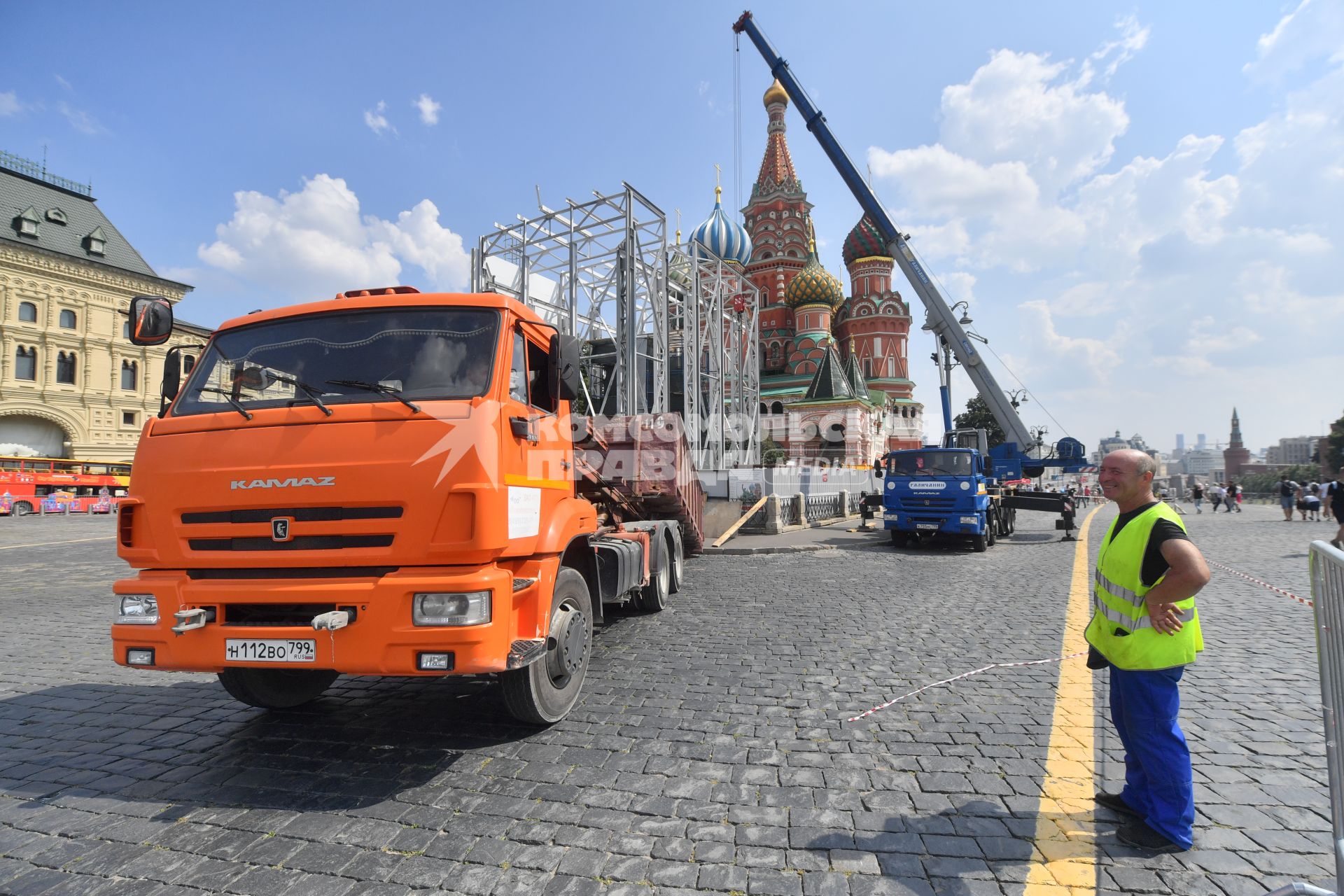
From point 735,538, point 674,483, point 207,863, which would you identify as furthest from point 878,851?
point 735,538

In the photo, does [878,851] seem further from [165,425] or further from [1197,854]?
[165,425]

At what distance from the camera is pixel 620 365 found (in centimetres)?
1903

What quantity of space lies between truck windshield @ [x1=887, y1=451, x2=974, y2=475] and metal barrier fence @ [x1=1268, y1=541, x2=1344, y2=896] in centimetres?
1182

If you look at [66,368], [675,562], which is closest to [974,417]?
[675,562]

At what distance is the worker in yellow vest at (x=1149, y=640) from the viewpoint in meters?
2.54

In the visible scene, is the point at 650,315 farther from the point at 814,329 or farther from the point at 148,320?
the point at 814,329

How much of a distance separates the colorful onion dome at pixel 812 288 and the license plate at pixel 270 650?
2140 inches

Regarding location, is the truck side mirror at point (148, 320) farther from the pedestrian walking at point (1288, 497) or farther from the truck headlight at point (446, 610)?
the pedestrian walking at point (1288, 497)

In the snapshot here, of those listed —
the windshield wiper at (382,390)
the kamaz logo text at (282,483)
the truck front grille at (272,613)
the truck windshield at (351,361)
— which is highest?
the truck windshield at (351,361)

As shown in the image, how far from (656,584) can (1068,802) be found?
4944 millimetres

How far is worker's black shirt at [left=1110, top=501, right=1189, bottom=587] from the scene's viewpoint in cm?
259

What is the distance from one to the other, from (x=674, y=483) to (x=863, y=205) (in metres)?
27.0

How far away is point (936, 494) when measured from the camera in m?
13.2

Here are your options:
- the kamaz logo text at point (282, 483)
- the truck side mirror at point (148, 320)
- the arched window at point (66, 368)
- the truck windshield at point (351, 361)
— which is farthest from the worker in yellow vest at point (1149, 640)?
the arched window at point (66, 368)
